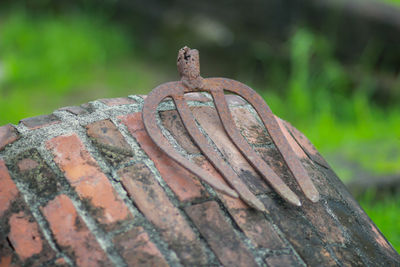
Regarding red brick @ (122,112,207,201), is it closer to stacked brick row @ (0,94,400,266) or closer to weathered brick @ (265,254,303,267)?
stacked brick row @ (0,94,400,266)

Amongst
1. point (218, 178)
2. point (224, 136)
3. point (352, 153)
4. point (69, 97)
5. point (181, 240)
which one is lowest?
point (181, 240)

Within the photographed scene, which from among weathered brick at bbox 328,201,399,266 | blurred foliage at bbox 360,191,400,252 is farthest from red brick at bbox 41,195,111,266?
blurred foliage at bbox 360,191,400,252

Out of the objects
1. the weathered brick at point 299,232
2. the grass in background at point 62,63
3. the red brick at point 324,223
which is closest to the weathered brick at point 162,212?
the weathered brick at point 299,232

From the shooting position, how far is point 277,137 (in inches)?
64.1

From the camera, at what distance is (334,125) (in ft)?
13.2

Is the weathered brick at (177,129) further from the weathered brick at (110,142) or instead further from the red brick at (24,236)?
the red brick at (24,236)

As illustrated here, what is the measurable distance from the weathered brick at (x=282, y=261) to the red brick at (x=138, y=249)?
26cm

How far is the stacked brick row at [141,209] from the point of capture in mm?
1282

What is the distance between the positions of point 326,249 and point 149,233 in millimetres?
464

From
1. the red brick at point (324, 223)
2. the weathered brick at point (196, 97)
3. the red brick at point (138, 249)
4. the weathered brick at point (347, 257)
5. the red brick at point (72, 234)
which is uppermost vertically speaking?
the weathered brick at point (196, 97)

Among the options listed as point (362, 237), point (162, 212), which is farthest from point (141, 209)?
point (362, 237)

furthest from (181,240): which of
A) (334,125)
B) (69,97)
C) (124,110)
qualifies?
(69,97)

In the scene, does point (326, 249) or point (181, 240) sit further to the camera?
point (326, 249)

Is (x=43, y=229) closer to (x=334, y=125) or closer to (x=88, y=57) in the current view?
(x=334, y=125)
